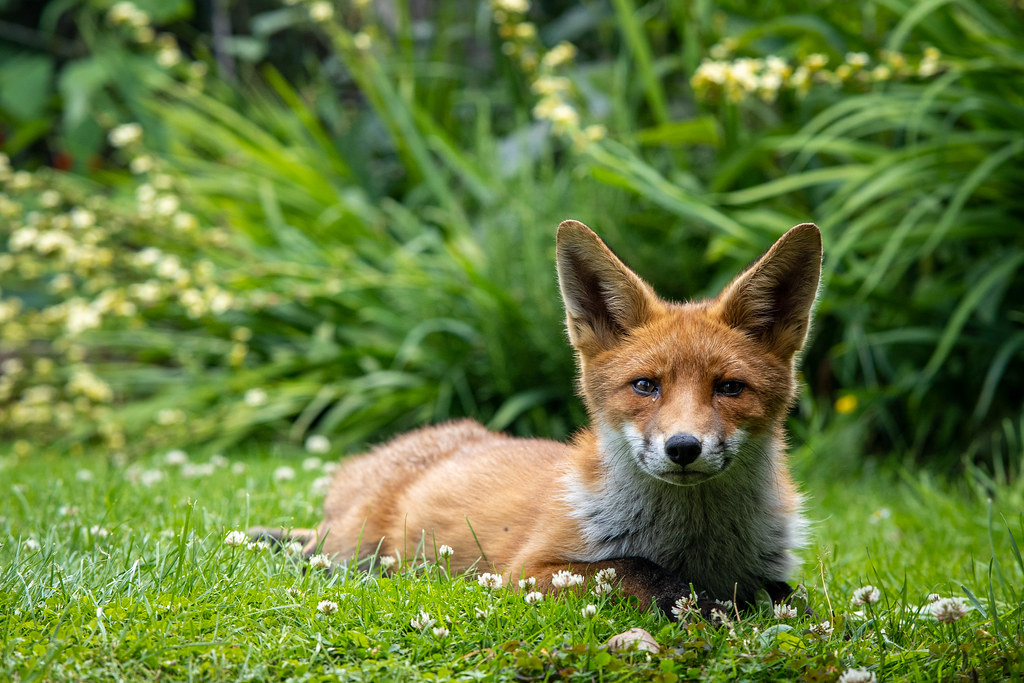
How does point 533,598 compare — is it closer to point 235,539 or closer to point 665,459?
point 665,459

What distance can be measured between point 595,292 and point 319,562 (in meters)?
1.32

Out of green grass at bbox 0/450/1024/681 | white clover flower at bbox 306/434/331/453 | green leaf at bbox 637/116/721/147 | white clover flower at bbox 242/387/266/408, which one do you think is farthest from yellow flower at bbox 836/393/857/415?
white clover flower at bbox 242/387/266/408

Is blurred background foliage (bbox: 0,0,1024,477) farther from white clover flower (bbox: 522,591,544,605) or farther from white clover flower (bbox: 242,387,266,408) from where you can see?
white clover flower (bbox: 522,591,544,605)

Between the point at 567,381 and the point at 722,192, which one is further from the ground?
the point at 722,192

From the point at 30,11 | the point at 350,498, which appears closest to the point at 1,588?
the point at 350,498

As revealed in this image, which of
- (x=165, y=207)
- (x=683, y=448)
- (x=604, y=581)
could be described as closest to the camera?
(x=683, y=448)

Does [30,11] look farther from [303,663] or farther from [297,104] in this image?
[303,663]

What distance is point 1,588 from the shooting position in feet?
8.72

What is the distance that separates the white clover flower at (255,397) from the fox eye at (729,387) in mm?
4098

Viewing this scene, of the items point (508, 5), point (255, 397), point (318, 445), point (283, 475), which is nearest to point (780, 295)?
point (283, 475)

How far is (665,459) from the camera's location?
2.77 m

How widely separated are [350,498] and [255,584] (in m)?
1.19

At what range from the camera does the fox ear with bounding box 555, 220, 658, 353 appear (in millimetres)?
3229

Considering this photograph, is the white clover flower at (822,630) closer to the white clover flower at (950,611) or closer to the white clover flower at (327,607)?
the white clover flower at (950,611)
